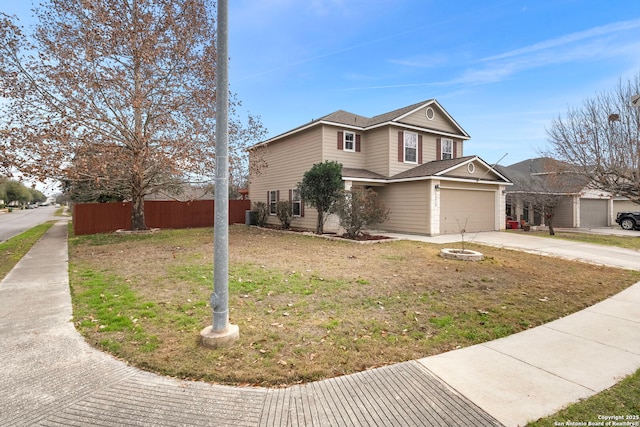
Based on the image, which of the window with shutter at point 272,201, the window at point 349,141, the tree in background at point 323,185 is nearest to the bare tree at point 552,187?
the window at point 349,141

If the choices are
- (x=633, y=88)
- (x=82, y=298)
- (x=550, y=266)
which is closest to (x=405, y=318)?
A: (x=82, y=298)

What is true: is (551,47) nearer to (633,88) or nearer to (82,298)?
Result: (633,88)

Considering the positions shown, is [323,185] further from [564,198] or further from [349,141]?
[564,198]

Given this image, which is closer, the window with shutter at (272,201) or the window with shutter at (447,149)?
the window with shutter at (447,149)

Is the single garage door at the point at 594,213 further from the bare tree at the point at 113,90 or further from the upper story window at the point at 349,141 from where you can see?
the bare tree at the point at 113,90

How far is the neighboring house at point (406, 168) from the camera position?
595 inches

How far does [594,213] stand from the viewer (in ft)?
79.6

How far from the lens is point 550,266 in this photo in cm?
812

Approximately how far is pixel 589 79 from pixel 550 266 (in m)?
12.7

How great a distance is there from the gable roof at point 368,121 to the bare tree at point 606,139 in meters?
4.95

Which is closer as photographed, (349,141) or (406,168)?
(406,168)

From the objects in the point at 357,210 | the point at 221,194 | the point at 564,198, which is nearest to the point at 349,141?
the point at 357,210

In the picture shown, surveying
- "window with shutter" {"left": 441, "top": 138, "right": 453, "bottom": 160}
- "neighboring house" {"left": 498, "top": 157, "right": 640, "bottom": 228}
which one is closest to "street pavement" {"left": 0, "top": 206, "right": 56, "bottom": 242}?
"window with shutter" {"left": 441, "top": 138, "right": 453, "bottom": 160}

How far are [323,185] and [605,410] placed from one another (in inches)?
447
